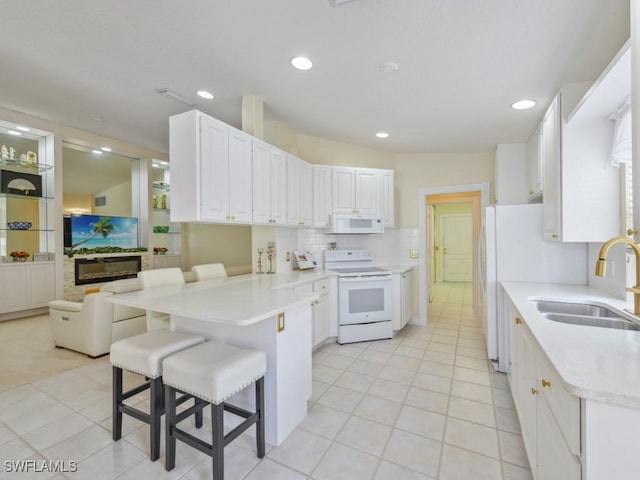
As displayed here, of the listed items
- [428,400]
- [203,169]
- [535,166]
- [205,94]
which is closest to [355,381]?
[428,400]

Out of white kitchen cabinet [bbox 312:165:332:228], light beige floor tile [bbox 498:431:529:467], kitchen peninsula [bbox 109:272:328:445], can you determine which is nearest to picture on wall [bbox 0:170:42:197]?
kitchen peninsula [bbox 109:272:328:445]

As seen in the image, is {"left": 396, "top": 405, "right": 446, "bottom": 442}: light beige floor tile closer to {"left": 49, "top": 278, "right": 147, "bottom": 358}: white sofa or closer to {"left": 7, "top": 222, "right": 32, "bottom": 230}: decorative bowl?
{"left": 49, "top": 278, "right": 147, "bottom": 358}: white sofa

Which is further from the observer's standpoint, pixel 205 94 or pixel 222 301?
pixel 205 94

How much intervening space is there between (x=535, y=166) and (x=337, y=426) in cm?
328

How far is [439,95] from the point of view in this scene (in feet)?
8.71

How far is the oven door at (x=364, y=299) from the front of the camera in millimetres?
3557

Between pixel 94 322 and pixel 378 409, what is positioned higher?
pixel 94 322

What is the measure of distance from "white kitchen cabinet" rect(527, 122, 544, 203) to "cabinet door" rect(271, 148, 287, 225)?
2572 mm

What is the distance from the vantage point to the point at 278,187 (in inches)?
124

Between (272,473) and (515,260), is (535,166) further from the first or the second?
(272,473)

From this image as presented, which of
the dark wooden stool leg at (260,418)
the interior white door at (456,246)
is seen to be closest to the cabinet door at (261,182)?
the dark wooden stool leg at (260,418)

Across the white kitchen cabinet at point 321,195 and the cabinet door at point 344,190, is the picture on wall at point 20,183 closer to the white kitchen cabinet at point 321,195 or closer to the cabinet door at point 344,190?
the white kitchen cabinet at point 321,195

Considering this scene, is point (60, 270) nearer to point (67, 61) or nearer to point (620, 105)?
point (67, 61)

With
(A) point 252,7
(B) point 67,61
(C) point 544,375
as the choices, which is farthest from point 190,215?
(C) point 544,375
